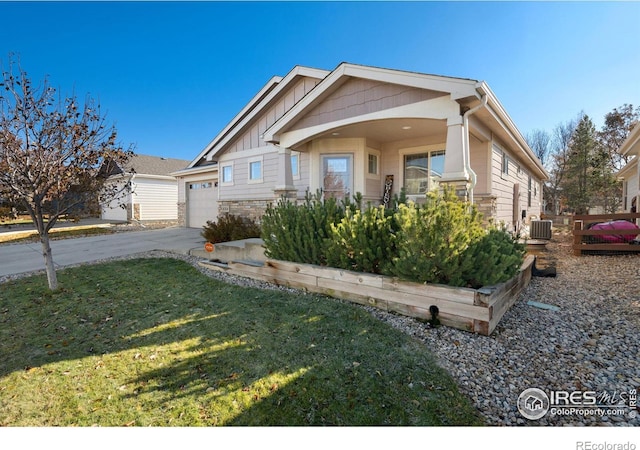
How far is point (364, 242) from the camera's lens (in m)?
4.06

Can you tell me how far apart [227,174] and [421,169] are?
7.41 metres

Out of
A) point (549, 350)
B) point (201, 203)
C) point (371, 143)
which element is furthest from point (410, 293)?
point (201, 203)

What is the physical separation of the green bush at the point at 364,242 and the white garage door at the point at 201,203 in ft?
33.3

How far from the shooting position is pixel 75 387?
233 centimetres

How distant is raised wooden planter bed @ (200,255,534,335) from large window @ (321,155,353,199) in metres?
4.33

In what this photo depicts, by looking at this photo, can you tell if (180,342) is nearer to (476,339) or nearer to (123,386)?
(123,386)

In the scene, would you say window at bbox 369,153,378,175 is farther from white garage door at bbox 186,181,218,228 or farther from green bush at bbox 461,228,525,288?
white garage door at bbox 186,181,218,228

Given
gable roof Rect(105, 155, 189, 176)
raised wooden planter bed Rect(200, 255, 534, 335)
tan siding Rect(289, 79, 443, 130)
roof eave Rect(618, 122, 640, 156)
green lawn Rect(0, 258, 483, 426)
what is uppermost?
gable roof Rect(105, 155, 189, 176)

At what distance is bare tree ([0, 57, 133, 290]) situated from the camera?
413cm

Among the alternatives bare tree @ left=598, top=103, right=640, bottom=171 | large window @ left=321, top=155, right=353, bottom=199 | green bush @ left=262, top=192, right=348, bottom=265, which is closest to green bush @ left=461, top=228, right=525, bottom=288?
green bush @ left=262, top=192, right=348, bottom=265

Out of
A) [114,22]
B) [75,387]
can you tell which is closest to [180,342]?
[75,387]

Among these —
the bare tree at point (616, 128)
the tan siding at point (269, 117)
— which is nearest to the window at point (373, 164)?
the tan siding at point (269, 117)

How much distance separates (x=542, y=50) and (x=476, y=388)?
6693 millimetres

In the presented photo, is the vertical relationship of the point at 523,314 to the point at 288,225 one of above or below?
below
